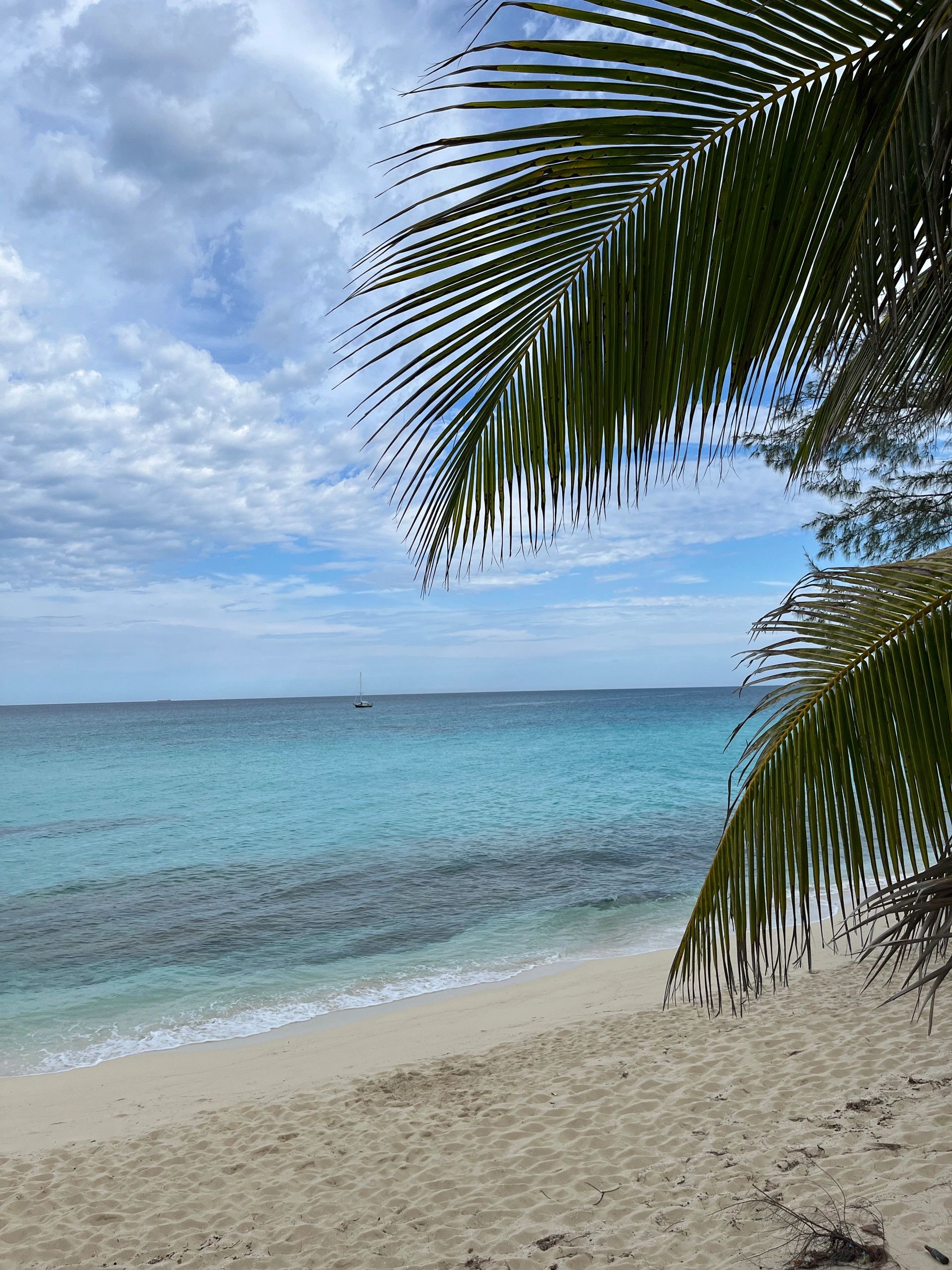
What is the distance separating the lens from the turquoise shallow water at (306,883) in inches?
388

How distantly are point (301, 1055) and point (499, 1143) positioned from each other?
3.18 metres

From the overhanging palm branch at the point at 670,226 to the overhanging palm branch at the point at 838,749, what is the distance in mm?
575

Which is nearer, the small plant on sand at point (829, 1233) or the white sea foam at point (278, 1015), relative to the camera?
the small plant on sand at point (829, 1233)

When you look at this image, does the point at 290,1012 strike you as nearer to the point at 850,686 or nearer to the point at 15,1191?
the point at 15,1191

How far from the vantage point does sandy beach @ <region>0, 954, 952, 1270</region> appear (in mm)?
4020

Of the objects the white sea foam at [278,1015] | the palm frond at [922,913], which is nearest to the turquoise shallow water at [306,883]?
the white sea foam at [278,1015]

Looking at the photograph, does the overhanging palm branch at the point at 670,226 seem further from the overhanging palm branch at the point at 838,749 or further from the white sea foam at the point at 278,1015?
the white sea foam at the point at 278,1015

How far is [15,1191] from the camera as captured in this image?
17.3 feet

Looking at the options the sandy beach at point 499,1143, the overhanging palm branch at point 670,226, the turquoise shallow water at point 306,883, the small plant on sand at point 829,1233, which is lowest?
the turquoise shallow water at point 306,883

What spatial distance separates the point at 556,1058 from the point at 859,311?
6.65 meters

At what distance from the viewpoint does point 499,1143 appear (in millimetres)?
5184

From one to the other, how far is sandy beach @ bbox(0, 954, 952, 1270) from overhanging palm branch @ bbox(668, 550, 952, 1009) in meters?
2.39

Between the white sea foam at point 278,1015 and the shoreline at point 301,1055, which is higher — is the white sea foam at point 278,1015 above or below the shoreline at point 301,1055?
below

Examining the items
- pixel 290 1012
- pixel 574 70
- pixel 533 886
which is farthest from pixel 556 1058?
pixel 533 886
